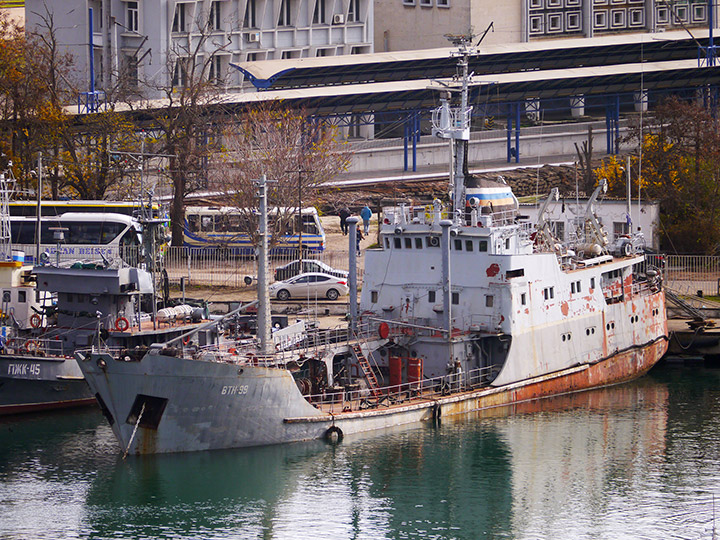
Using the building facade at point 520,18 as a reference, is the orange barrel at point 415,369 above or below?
below

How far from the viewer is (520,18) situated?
107000 mm

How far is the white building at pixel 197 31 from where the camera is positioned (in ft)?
291

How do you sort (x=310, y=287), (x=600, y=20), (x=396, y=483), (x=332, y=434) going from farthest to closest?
1. (x=600, y=20)
2. (x=310, y=287)
3. (x=332, y=434)
4. (x=396, y=483)

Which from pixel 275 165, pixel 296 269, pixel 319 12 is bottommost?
pixel 296 269

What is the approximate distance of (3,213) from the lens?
47.4 m

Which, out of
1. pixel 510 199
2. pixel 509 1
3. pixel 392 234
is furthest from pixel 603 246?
pixel 509 1

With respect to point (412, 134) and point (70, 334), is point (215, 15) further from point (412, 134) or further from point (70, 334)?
point (70, 334)

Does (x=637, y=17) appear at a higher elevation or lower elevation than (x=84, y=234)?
higher

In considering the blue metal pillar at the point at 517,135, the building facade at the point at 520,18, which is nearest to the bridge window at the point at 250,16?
the building facade at the point at 520,18

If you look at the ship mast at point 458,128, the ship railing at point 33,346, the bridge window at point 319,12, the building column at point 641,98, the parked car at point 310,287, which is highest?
the bridge window at point 319,12

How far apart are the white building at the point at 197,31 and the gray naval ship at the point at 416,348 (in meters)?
43.7

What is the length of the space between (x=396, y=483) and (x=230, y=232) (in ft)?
113

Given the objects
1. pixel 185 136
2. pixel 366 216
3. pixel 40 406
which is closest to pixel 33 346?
pixel 40 406

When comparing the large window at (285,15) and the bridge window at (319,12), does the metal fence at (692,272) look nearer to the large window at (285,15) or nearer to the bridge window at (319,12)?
the bridge window at (319,12)
